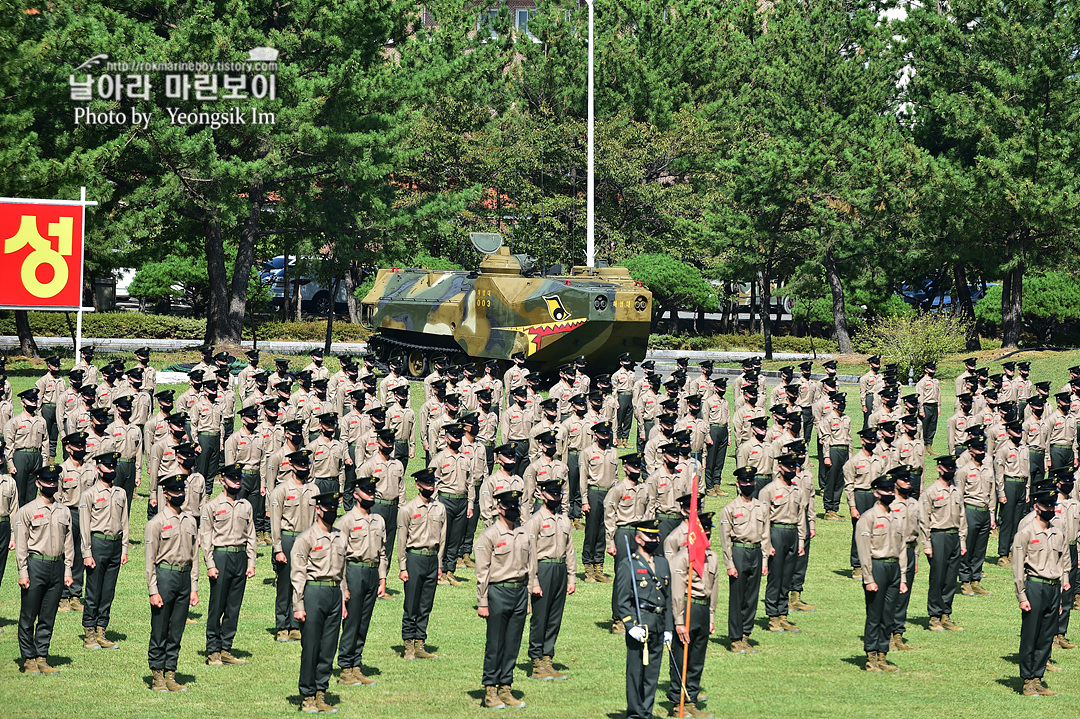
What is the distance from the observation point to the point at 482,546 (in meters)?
10.8

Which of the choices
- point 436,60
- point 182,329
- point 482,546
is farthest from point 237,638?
point 182,329

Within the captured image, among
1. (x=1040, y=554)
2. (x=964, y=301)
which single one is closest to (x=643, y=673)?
(x=1040, y=554)

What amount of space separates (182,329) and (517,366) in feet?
106

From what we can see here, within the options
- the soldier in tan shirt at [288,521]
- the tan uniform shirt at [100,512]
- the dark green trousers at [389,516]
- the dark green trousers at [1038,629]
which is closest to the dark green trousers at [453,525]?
the dark green trousers at [389,516]

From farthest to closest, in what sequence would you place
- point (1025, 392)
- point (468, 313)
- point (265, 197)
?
point (265, 197) < point (468, 313) < point (1025, 392)

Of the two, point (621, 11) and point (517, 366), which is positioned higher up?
point (621, 11)

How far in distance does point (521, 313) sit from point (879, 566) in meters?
19.8

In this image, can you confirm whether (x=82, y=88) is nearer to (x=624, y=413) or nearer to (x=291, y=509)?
(x=624, y=413)

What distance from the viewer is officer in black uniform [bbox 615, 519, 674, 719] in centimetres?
989

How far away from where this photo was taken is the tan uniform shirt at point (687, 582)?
34.0 ft

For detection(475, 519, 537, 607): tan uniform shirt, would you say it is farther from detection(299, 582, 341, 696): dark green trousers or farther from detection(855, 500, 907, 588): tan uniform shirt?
detection(855, 500, 907, 588): tan uniform shirt

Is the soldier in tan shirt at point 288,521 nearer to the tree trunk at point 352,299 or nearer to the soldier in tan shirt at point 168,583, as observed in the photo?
the soldier in tan shirt at point 168,583

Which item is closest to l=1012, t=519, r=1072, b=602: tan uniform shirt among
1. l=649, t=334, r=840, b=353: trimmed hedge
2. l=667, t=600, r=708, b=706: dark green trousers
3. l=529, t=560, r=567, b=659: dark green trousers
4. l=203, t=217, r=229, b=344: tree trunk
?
l=667, t=600, r=708, b=706: dark green trousers

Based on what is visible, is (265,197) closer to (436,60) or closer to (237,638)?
(436,60)
